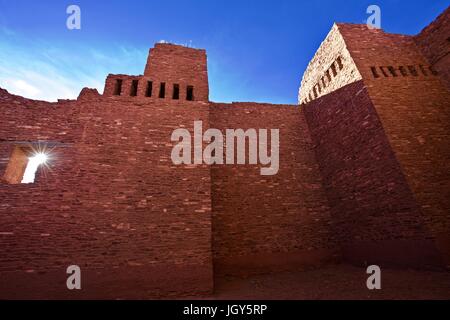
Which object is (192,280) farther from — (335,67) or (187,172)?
(335,67)

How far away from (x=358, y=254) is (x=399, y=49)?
33.9 ft

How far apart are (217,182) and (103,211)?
4488 millimetres

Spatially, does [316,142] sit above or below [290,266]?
above

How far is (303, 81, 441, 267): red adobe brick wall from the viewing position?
7121 mm

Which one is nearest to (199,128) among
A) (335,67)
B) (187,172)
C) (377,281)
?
(187,172)

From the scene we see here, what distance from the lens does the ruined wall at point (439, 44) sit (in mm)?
10103

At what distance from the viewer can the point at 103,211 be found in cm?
653

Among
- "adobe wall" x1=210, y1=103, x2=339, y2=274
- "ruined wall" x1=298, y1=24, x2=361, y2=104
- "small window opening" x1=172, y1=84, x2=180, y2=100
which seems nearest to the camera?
"adobe wall" x1=210, y1=103, x2=339, y2=274

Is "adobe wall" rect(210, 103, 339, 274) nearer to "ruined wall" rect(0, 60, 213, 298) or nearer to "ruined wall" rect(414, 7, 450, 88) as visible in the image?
"ruined wall" rect(0, 60, 213, 298)

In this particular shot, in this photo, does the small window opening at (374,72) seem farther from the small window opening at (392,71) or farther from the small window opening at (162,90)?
the small window opening at (162,90)

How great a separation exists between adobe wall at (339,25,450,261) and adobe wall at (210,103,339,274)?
11.0 ft

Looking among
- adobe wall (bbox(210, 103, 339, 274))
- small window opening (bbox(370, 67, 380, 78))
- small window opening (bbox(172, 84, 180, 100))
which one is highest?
small window opening (bbox(370, 67, 380, 78))

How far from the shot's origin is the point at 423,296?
488 cm

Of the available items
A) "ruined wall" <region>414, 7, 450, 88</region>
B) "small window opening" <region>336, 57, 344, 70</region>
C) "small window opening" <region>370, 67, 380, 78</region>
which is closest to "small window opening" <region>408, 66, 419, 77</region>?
"ruined wall" <region>414, 7, 450, 88</region>
